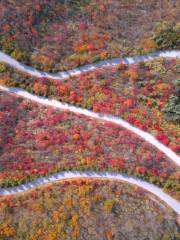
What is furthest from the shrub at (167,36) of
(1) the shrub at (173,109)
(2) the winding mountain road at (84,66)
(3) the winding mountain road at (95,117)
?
(1) the shrub at (173,109)

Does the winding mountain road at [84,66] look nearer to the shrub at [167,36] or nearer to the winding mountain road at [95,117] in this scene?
the winding mountain road at [95,117]

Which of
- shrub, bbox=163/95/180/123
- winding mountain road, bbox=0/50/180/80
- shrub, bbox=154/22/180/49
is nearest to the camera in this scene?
shrub, bbox=163/95/180/123

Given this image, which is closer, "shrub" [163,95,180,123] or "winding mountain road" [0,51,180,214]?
"winding mountain road" [0,51,180,214]

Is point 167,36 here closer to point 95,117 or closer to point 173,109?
point 173,109

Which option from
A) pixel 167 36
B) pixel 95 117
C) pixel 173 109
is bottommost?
pixel 95 117

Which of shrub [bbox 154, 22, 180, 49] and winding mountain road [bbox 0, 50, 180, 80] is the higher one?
shrub [bbox 154, 22, 180, 49]

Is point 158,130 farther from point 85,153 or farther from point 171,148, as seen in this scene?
point 85,153

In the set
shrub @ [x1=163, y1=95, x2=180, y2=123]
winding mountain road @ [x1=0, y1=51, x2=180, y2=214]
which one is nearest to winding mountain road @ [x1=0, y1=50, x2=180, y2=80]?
winding mountain road @ [x1=0, y1=51, x2=180, y2=214]

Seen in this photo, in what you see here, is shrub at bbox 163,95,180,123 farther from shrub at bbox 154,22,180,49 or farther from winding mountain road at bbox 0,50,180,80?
shrub at bbox 154,22,180,49

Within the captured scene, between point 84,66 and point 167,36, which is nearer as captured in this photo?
point 84,66

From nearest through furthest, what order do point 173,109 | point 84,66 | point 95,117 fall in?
point 95,117
point 173,109
point 84,66

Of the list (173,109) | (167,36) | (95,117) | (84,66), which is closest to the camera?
(95,117)

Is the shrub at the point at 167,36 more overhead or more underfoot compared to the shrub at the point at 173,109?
more overhead

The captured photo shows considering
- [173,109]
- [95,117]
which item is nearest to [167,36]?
[173,109]
